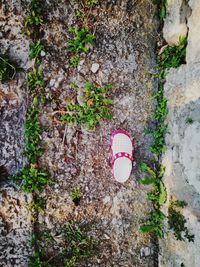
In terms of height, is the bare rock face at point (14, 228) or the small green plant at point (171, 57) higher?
the small green plant at point (171, 57)

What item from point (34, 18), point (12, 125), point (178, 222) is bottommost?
point (178, 222)

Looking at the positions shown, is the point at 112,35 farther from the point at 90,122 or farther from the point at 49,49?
the point at 90,122

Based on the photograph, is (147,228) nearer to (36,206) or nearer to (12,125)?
(36,206)

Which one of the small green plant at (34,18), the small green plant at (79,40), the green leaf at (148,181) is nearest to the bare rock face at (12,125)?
the small green plant at (34,18)

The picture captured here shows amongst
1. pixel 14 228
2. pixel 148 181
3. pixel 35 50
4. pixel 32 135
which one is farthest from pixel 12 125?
pixel 148 181

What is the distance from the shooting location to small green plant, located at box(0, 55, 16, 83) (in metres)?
3.06

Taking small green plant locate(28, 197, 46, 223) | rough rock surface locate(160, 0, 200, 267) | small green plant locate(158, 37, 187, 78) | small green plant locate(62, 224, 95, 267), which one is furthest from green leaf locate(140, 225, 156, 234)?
small green plant locate(158, 37, 187, 78)

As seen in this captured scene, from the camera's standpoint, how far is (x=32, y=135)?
320 centimetres

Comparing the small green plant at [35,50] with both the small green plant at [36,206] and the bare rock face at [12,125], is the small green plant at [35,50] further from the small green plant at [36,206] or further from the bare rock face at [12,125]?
the small green plant at [36,206]

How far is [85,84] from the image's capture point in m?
3.32

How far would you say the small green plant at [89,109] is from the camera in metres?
3.29

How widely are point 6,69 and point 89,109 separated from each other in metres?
0.84

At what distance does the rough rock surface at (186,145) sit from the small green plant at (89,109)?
0.64m

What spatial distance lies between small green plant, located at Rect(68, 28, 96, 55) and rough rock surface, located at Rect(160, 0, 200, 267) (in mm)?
854
